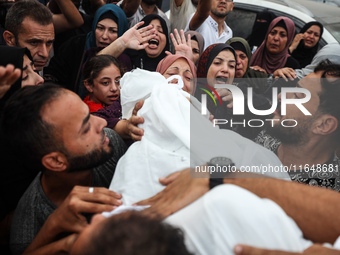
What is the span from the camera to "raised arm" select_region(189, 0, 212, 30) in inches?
140

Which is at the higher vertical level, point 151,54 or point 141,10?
point 141,10

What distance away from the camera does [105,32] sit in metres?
3.38

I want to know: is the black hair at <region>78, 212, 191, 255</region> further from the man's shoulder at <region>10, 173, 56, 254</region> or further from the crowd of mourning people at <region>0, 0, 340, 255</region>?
the man's shoulder at <region>10, 173, 56, 254</region>

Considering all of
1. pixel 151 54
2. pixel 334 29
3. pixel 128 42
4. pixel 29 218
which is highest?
pixel 334 29

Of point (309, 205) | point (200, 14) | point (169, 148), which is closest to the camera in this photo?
point (309, 205)

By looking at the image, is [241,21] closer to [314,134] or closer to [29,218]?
[314,134]

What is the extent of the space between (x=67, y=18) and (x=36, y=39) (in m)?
1.06

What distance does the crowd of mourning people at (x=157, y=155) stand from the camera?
894 mm

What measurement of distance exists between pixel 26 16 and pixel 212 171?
6.91 feet

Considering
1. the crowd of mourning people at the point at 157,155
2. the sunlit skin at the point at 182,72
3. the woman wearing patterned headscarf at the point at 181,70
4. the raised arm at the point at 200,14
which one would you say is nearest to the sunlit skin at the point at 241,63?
the crowd of mourning people at the point at 157,155

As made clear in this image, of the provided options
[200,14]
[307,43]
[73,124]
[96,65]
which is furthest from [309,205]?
[307,43]

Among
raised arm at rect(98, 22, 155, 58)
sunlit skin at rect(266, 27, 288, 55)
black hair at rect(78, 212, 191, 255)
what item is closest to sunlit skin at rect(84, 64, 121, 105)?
raised arm at rect(98, 22, 155, 58)

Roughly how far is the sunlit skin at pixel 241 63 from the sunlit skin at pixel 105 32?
1.35 m

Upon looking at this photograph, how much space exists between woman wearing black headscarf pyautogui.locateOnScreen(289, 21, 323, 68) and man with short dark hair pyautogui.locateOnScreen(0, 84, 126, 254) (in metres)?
3.71
